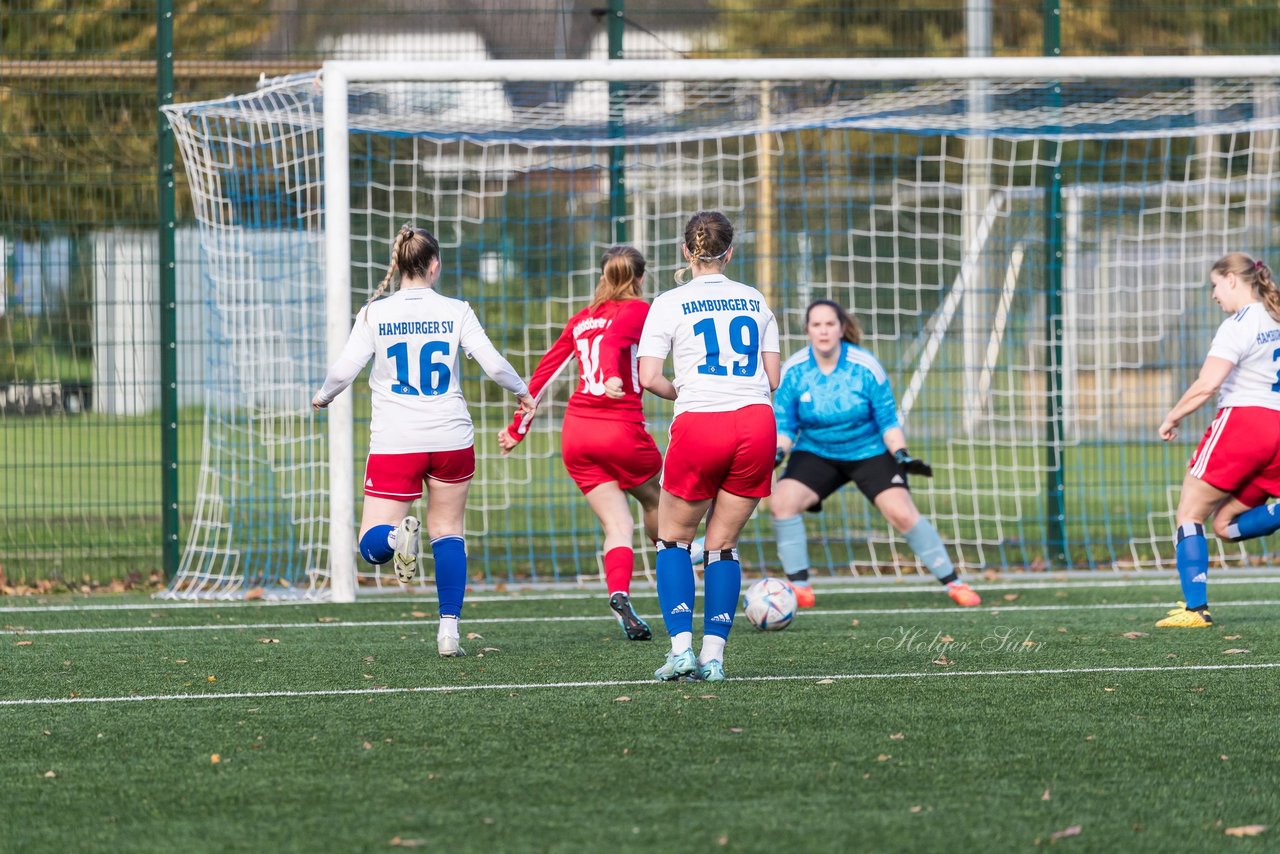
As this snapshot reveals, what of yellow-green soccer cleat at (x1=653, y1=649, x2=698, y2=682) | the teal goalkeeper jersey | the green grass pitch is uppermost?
the teal goalkeeper jersey

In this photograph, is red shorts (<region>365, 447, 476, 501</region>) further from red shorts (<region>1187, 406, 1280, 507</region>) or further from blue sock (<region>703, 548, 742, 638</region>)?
red shorts (<region>1187, 406, 1280, 507</region>)

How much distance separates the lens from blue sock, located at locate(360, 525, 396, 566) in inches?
269

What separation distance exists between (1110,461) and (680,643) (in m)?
9.92

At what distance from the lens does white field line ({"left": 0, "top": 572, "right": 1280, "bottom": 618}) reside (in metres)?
9.04

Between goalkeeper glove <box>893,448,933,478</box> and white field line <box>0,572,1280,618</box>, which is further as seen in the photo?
white field line <box>0,572,1280,618</box>

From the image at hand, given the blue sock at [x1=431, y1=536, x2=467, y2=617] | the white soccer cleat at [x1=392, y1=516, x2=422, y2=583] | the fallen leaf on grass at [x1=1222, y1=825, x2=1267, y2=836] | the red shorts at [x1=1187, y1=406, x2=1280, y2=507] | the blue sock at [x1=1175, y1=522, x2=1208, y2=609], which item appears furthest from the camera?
→ the blue sock at [x1=1175, y1=522, x2=1208, y2=609]

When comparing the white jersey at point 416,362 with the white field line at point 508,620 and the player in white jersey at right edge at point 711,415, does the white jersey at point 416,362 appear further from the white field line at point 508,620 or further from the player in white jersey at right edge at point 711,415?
the white field line at point 508,620

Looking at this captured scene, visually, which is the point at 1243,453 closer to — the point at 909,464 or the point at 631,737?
the point at 909,464

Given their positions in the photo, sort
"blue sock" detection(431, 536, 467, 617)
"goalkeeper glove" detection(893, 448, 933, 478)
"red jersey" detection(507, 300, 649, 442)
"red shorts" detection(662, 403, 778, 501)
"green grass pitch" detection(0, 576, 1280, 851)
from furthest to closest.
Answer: "goalkeeper glove" detection(893, 448, 933, 478) → "red jersey" detection(507, 300, 649, 442) → "blue sock" detection(431, 536, 467, 617) → "red shorts" detection(662, 403, 778, 501) → "green grass pitch" detection(0, 576, 1280, 851)

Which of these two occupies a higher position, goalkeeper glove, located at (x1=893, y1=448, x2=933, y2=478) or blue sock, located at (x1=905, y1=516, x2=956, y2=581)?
goalkeeper glove, located at (x1=893, y1=448, x2=933, y2=478)

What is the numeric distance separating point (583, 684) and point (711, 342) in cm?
148

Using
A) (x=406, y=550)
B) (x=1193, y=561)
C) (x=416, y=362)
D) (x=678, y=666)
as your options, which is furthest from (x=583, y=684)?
(x=1193, y=561)

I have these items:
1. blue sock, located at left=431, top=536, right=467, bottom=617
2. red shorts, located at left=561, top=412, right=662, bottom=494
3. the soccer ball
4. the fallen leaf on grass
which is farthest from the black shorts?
the fallen leaf on grass

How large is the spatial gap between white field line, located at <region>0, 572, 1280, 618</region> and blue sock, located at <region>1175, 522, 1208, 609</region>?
1.51 m
